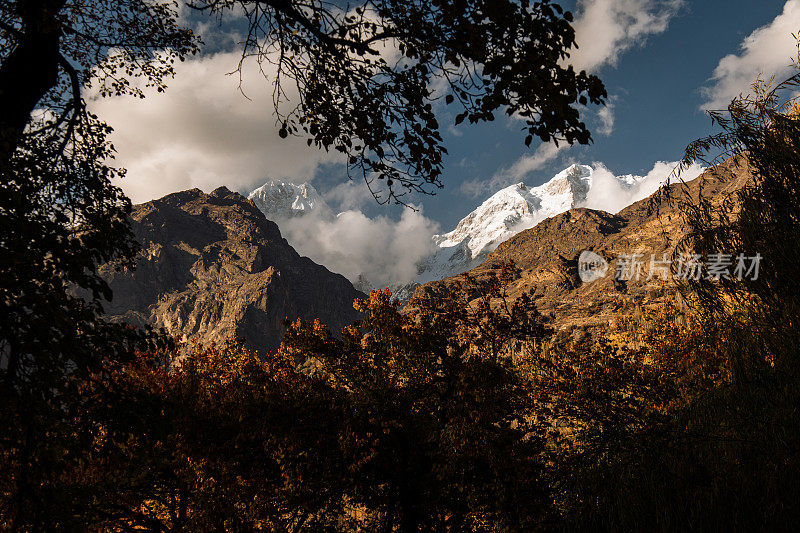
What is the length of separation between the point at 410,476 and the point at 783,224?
12188 mm

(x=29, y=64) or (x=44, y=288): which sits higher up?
(x=29, y=64)

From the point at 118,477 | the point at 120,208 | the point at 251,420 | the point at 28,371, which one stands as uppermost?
the point at 120,208

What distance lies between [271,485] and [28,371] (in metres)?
10.2

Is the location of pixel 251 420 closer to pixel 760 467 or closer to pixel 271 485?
pixel 271 485

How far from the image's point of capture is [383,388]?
42.1 ft

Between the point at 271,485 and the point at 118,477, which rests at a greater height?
the point at 118,477

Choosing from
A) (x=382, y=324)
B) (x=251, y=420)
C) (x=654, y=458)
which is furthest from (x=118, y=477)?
(x=654, y=458)

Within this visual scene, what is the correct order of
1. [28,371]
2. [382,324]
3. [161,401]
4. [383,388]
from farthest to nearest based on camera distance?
[382,324] < [383,388] < [161,401] < [28,371]

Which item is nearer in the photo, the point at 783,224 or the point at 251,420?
the point at 783,224

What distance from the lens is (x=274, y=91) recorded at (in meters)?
5.18

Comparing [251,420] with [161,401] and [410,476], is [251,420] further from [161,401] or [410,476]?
[161,401]

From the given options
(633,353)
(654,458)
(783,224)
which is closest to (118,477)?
(654,458)

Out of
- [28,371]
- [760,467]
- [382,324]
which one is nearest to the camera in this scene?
[28,371]

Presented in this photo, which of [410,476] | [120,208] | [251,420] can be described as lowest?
[410,476]
